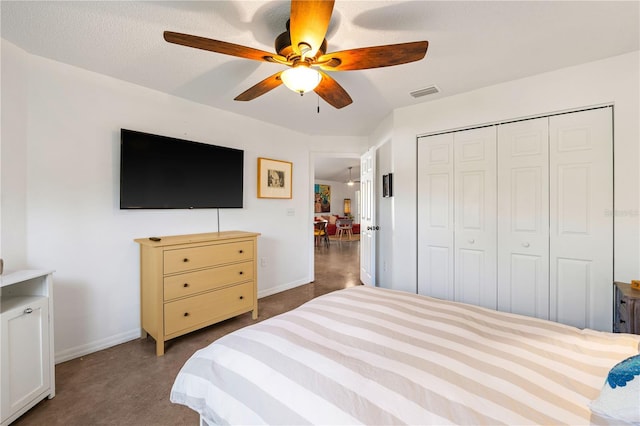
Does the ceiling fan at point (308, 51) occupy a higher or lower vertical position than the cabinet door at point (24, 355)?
higher

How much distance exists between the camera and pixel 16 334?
147 centimetres

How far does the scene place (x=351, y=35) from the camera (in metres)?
1.70

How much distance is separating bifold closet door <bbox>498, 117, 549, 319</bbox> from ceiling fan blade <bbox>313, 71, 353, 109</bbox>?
5.37ft

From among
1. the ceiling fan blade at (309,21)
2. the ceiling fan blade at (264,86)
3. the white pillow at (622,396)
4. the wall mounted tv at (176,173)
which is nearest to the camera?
the white pillow at (622,396)

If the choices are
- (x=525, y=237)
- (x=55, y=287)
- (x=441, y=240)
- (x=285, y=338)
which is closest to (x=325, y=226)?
(x=441, y=240)

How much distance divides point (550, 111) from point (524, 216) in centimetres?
92

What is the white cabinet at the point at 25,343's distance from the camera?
1401 mm

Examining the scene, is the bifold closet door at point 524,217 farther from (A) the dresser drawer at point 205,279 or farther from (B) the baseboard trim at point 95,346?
(B) the baseboard trim at point 95,346

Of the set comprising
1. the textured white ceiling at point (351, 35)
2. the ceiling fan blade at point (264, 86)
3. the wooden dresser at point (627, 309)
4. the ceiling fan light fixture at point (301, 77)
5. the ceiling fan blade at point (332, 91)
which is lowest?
the wooden dresser at point (627, 309)

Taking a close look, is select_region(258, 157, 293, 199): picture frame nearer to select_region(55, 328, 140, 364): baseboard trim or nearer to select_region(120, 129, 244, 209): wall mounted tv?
select_region(120, 129, 244, 209): wall mounted tv

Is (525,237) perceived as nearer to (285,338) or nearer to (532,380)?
(532,380)

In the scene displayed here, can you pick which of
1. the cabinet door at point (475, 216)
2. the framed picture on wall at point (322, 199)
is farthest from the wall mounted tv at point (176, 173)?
the framed picture on wall at point (322, 199)

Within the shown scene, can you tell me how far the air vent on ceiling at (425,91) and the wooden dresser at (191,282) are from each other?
2.22 m

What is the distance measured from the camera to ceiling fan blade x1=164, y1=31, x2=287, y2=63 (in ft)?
4.22
